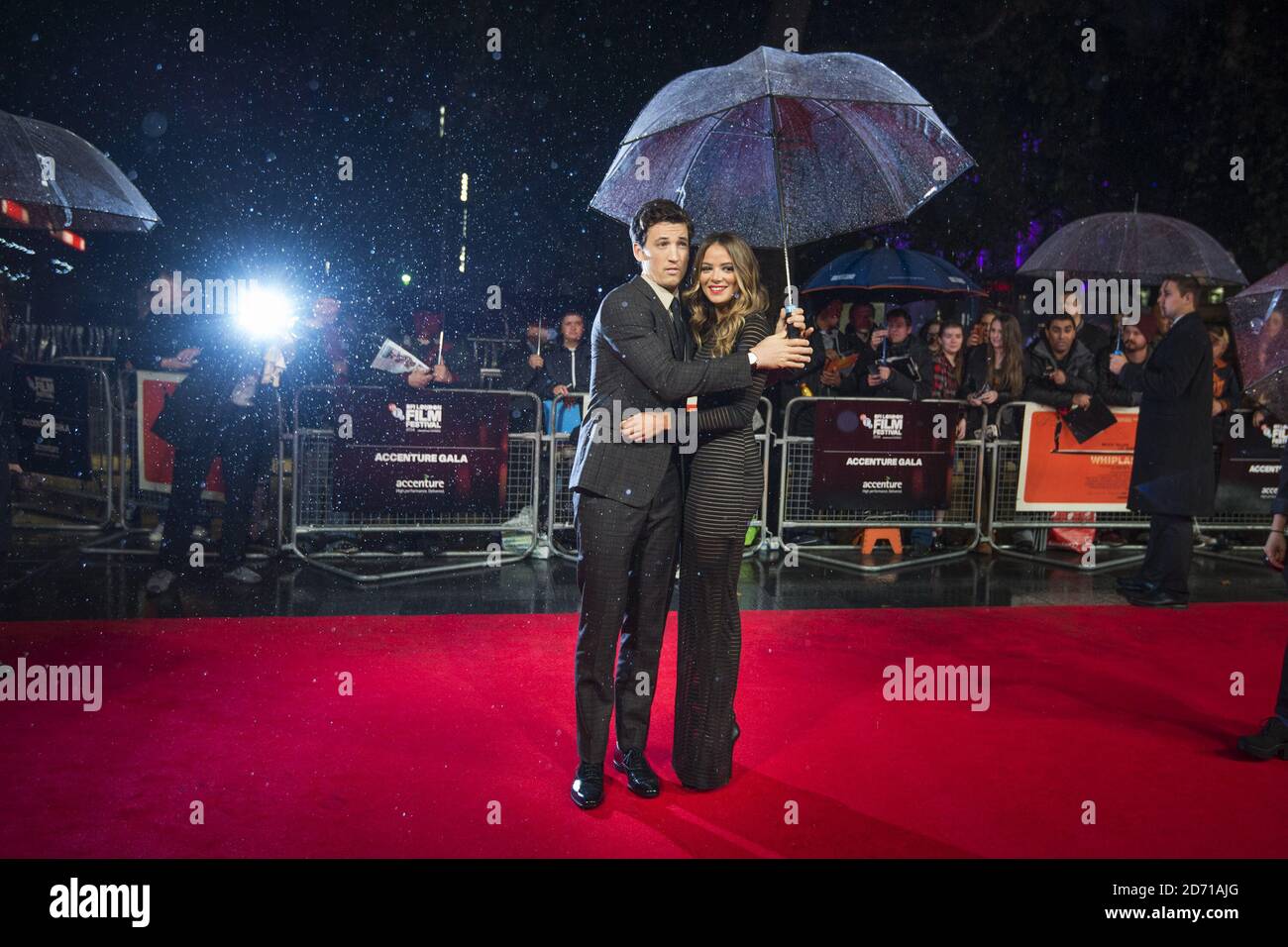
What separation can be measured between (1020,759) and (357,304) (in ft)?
38.9

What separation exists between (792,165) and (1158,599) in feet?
16.2

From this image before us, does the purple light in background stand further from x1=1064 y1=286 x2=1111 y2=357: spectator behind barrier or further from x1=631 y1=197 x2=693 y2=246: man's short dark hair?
x1=631 y1=197 x2=693 y2=246: man's short dark hair

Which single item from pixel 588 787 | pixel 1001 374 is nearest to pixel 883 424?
pixel 1001 374

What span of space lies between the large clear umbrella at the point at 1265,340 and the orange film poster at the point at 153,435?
25.0 feet

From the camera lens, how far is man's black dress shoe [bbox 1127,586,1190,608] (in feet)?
24.2

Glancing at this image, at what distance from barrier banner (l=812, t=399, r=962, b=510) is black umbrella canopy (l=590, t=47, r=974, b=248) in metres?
4.51

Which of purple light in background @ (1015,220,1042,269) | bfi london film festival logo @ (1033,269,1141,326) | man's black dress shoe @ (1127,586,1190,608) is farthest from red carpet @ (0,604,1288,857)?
purple light in background @ (1015,220,1042,269)

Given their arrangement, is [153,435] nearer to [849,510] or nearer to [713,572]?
[849,510]

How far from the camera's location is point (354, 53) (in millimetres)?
12438

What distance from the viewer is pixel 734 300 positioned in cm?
377

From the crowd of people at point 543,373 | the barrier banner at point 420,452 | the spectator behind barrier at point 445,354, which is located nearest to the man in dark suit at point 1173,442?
the crowd of people at point 543,373
